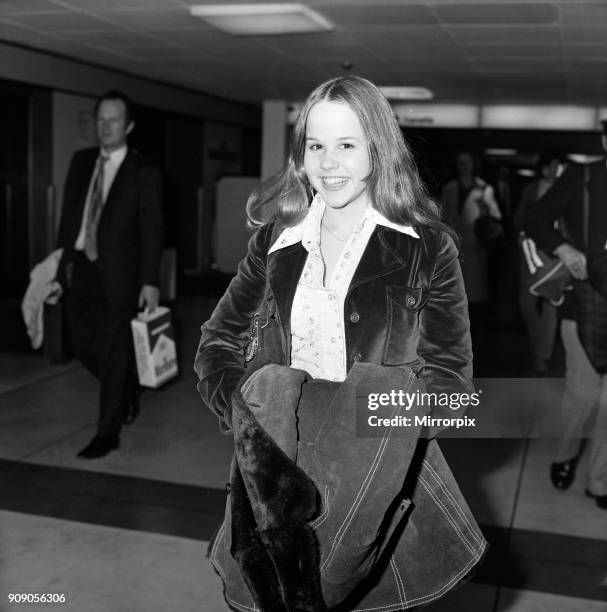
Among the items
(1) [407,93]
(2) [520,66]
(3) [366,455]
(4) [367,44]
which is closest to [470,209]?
(4) [367,44]

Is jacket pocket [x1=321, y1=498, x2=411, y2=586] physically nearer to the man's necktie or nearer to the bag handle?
the bag handle

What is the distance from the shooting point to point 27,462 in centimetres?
480

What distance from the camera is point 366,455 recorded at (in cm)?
179

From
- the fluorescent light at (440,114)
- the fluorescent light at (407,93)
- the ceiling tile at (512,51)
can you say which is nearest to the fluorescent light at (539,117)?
the fluorescent light at (440,114)

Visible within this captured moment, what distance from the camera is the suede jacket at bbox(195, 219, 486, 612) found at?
1802 mm

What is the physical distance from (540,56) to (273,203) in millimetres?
8672

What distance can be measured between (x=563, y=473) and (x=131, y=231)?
2365 mm

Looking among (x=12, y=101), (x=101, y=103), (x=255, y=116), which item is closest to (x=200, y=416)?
(x=101, y=103)

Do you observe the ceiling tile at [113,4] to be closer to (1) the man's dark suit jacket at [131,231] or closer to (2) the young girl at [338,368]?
(1) the man's dark suit jacket at [131,231]

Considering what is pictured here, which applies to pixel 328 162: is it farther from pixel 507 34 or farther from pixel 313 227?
pixel 507 34

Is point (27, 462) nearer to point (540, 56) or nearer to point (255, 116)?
point (540, 56)

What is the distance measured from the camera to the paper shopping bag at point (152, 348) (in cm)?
482

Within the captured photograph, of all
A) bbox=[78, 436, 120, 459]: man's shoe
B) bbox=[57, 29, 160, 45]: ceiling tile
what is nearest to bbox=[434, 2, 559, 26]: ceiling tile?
bbox=[57, 29, 160, 45]: ceiling tile

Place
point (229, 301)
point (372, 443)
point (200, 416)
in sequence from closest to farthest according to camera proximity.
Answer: point (372, 443)
point (229, 301)
point (200, 416)
